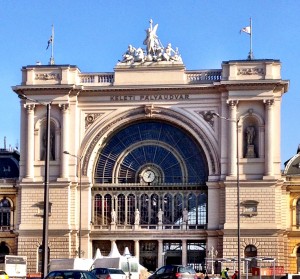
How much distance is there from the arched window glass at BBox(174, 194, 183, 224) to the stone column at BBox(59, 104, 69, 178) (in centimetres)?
1174

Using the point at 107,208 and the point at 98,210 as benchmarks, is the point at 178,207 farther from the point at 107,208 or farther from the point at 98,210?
the point at 98,210

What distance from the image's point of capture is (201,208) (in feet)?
342

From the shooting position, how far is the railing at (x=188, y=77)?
4085 inches

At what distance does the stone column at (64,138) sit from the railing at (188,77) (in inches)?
154

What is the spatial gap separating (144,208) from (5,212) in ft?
50.1

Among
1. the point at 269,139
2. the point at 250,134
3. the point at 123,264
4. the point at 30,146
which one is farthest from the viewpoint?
the point at 30,146

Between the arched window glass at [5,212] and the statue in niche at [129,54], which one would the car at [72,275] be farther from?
the arched window glass at [5,212]

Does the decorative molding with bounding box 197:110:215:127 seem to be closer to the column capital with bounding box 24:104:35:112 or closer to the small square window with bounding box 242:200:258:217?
the small square window with bounding box 242:200:258:217

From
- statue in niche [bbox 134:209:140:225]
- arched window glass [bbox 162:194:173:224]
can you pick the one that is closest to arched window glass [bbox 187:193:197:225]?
arched window glass [bbox 162:194:173:224]

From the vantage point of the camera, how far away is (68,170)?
103250mm

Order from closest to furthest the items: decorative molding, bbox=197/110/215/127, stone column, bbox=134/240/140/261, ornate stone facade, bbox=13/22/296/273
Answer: ornate stone facade, bbox=13/22/296/273 → decorative molding, bbox=197/110/215/127 → stone column, bbox=134/240/140/261

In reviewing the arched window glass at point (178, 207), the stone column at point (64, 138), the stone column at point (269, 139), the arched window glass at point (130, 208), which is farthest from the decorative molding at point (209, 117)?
the stone column at point (64, 138)

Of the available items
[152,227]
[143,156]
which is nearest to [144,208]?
[152,227]

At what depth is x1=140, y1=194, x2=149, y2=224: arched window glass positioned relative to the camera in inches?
4122
